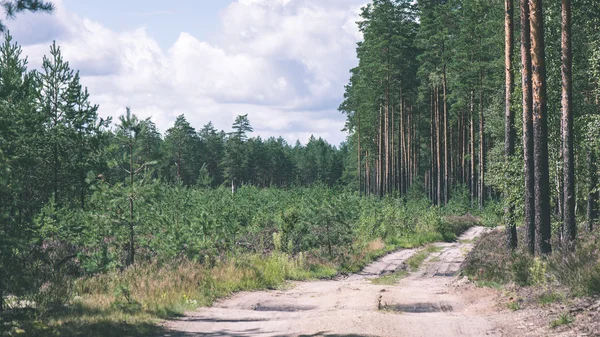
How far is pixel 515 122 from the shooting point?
21656 mm

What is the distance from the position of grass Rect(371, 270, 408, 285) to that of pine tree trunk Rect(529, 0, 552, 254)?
4.79m

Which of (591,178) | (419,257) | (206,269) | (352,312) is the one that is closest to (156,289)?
(206,269)

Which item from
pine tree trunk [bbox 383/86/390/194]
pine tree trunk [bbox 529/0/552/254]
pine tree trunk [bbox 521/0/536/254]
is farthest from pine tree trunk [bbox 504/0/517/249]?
pine tree trunk [bbox 383/86/390/194]

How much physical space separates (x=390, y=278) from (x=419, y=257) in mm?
5893

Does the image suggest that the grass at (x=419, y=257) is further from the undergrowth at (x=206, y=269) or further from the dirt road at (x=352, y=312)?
the dirt road at (x=352, y=312)

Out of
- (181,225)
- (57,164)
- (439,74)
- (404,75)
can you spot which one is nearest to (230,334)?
(181,225)

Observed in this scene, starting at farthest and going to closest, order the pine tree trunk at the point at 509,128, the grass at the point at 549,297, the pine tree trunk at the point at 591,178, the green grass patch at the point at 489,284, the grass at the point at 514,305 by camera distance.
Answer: the pine tree trunk at the point at 591,178, the pine tree trunk at the point at 509,128, the green grass patch at the point at 489,284, the grass at the point at 514,305, the grass at the point at 549,297

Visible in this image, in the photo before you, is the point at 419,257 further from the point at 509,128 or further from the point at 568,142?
the point at 568,142

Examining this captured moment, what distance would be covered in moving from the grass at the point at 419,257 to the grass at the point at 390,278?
142 centimetres

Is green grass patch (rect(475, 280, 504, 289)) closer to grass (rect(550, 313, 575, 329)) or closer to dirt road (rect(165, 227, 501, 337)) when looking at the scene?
dirt road (rect(165, 227, 501, 337))

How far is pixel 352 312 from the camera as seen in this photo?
11859mm

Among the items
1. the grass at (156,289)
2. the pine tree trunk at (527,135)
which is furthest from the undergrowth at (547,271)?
the grass at (156,289)

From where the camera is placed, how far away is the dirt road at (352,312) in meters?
10.4

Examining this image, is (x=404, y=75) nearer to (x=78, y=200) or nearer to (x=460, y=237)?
(x=460, y=237)
